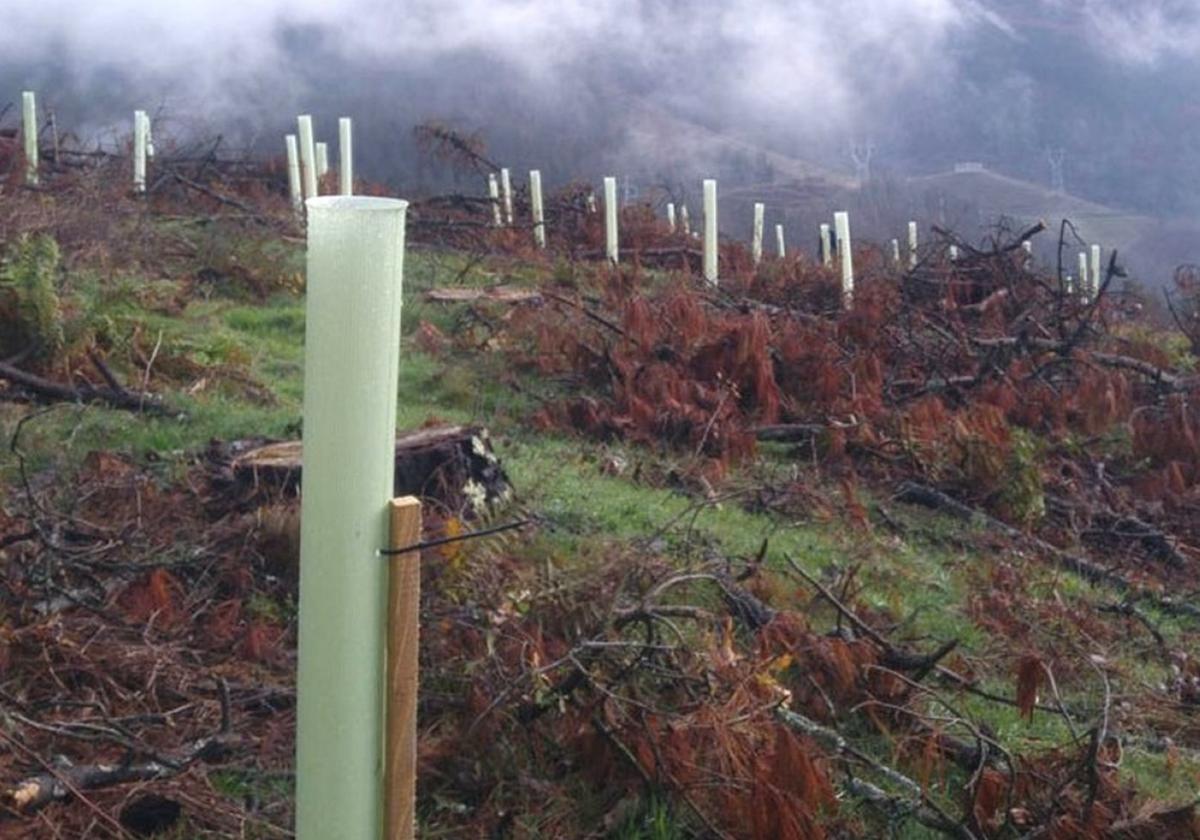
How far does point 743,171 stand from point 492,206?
925 inches

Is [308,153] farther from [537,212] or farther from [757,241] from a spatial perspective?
[757,241]

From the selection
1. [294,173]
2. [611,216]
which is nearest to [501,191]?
[611,216]

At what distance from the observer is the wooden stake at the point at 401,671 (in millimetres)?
2777

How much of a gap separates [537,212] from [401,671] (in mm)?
15836

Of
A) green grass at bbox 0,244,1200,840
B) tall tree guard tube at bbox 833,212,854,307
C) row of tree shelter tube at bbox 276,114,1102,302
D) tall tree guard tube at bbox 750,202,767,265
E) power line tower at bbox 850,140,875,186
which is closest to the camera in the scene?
green grass at bbox 0,244,1200,840

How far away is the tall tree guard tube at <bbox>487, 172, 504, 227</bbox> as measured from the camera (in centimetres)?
1825

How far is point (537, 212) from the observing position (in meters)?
18.4

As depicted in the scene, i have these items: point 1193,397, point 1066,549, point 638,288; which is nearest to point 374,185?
point 638,288

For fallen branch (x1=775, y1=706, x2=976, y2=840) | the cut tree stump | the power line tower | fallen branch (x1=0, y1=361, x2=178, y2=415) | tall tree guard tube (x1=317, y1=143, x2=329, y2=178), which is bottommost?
fallen branch (x1=775, y1=706, x2=976, y2=840)

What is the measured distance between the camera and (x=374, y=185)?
69.6 ft

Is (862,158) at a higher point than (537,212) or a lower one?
higher

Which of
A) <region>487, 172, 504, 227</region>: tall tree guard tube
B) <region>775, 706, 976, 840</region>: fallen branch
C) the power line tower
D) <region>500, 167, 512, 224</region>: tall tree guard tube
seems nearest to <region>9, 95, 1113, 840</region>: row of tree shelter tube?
<region>775, 706, 976, 840</region>: fallen branch

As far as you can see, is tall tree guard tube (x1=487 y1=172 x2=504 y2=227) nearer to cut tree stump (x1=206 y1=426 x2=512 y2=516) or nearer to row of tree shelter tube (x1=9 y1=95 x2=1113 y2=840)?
cut tree stump (x1=206 y1=426 x2=512 y2=516)

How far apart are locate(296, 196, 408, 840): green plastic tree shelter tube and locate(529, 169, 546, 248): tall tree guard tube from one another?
1455 cm
